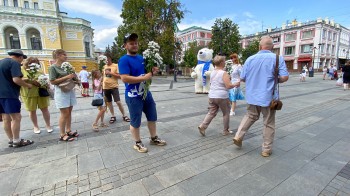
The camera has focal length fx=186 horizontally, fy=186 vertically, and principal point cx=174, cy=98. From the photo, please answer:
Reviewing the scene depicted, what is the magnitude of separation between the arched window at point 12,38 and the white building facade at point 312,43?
4996 centimetres

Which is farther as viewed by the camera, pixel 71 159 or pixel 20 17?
pixel 20 17

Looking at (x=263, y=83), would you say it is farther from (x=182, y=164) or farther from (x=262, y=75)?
(x=182, y=164)

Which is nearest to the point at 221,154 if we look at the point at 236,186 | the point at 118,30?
the point at 236,186

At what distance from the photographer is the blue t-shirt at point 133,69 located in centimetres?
284

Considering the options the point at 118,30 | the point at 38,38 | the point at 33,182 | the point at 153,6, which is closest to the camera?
the point at 33,182

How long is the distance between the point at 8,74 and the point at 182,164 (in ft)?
11.3

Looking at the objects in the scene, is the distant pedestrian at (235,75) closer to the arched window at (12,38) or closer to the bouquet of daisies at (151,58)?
the bouquet of daisies at (151,58)

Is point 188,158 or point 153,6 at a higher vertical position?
point 153,6

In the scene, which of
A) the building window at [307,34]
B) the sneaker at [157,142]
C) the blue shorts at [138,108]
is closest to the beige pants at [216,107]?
the sneaker at [157,142]

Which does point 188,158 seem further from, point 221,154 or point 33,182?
point 33,182

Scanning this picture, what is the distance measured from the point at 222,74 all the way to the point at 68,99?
309cm

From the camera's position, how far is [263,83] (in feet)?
9.64

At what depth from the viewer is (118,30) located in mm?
29094

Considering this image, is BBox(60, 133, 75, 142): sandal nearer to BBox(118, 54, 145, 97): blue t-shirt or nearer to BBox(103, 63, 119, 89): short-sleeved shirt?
BBox(103, 63, 119, 89): short-sleeved shirt
